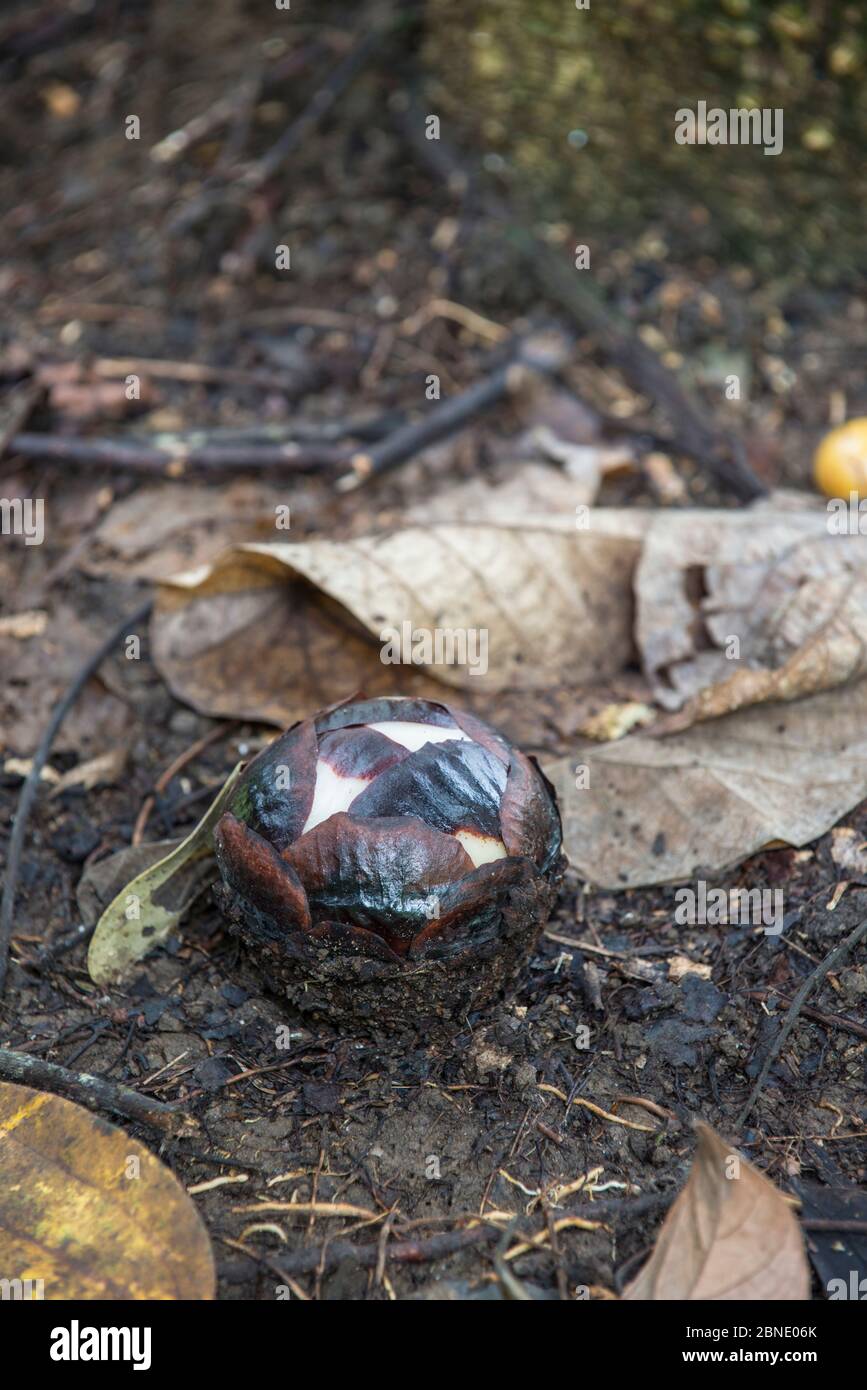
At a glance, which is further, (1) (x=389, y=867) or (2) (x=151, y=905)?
(2) (x=151, y=905)

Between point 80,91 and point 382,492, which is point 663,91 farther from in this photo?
point 80,91

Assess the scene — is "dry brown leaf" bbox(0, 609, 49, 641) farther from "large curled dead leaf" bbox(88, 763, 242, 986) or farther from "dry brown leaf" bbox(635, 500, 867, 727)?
"dry brown leaf" bbox(635, 500, 867, 727)

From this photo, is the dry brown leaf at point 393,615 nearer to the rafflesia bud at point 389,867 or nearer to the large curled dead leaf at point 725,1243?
the rafflesia bud at point 389,867

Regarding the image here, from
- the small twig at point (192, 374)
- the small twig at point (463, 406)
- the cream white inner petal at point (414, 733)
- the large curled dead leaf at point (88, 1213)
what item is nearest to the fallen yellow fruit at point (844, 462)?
the small twig at point (463, 406)

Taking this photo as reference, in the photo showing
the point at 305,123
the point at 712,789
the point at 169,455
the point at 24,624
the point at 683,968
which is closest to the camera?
the point at 683,968

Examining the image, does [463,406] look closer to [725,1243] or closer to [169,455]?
[169,455]

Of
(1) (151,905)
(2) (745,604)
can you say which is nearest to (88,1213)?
(1) (151,905)

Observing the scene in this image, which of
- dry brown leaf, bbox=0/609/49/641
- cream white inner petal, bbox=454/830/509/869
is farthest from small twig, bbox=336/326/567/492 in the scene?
cream white inner petal, bbox=454/830/509/869
